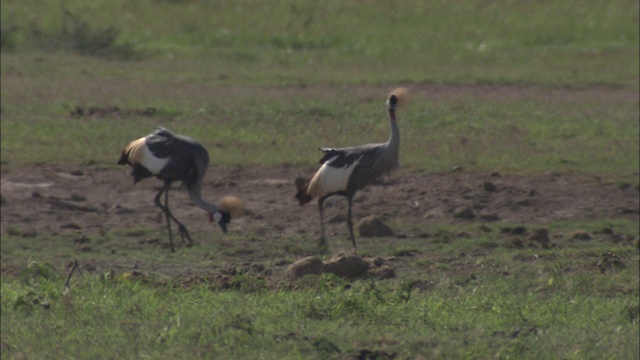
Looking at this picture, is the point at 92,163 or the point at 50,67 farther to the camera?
the point at 50,67

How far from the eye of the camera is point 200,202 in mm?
10305

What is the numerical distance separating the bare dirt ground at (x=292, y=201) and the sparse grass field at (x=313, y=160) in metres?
0.05

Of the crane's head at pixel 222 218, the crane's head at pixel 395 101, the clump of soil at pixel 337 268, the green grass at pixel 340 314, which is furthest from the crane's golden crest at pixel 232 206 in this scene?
the clump of soil at pixel 337 268

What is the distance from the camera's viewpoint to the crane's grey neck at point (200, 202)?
10149 mm

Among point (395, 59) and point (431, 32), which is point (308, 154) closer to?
point (395, 59)

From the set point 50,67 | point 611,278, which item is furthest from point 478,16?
point 611,278

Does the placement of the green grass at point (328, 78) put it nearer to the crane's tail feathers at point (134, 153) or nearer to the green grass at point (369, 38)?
the green grass at point (369, 38)

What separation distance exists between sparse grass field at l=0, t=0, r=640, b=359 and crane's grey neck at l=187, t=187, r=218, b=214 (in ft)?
0.92

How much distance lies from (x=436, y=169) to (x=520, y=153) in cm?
133

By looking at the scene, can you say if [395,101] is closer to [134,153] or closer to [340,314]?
[134,153]

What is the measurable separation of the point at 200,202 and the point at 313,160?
268 centimetres

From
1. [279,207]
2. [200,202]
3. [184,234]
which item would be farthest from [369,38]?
[184,234]

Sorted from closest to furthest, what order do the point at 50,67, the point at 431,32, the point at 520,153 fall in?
the point at 520,153 → the point at 50,67 → the point at 431,32

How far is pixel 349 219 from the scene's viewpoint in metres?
9.84
